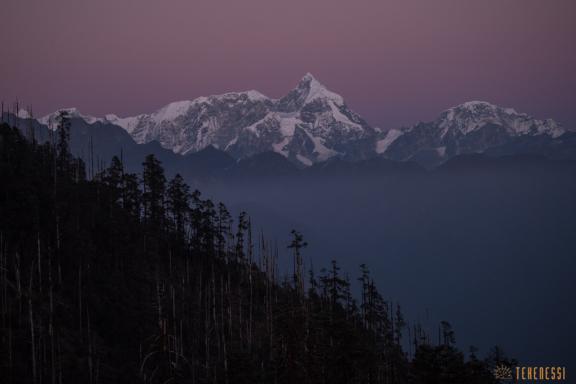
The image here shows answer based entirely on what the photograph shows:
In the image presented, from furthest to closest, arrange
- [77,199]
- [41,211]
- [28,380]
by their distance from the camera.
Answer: [77,199], [41,211], [28,380]

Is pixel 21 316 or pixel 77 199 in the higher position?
pixel 77 199

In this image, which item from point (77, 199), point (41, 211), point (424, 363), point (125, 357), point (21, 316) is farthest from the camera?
point (77, 199)

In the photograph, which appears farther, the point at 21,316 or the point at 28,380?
the point at 21,316

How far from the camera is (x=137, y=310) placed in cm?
5847

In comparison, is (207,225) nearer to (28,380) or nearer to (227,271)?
(227,271)

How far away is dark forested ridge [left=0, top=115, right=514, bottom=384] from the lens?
125 ft

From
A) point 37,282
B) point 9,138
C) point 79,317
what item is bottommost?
point 79,317

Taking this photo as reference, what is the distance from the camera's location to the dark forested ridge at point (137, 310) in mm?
38031

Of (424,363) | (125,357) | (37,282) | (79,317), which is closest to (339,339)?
(424,363)

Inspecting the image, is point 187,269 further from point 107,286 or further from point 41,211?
point 41,211

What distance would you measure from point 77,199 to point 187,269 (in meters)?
17.7

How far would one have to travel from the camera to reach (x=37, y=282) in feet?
168

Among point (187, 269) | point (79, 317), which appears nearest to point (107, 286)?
point (79, 317)

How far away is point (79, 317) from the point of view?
5169 centimetres
